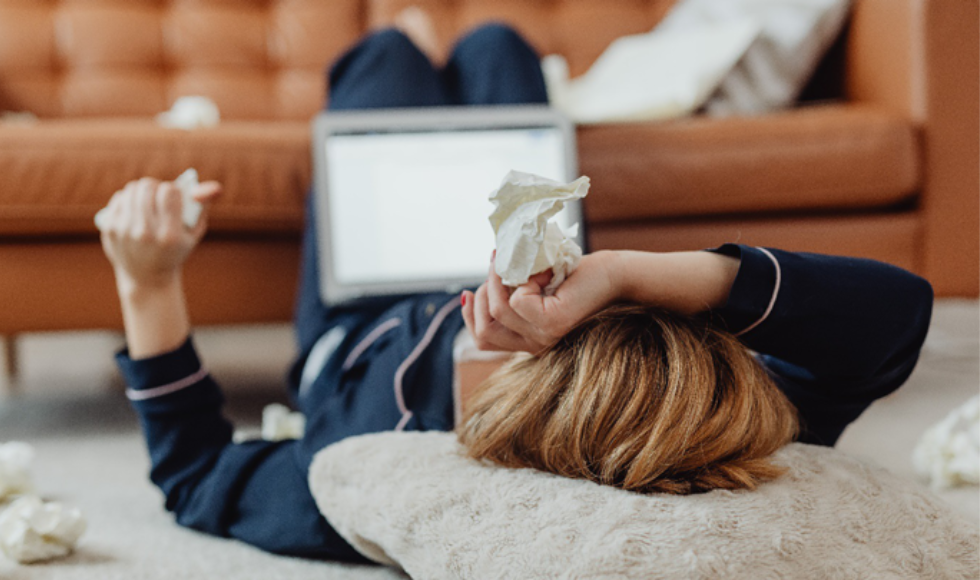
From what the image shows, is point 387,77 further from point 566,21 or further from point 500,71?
point 566,21

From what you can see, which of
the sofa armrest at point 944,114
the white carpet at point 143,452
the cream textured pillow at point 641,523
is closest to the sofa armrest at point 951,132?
the sofa armrest at point 944,114

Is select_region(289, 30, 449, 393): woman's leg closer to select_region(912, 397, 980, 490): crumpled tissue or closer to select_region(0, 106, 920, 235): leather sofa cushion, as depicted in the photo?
select_region(0, 106, 920, 235): leather sofa cushion

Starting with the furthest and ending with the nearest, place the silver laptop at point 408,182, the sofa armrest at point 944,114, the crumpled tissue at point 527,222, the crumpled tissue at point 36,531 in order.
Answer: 1. the sofa armrest at point 944,114
2. the silver laptop at point 408,182
3. the crumpled tissue at point 36,531
4. the crumpled tissue at point 527,222

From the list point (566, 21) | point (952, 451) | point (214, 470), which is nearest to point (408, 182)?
point (214, 470)

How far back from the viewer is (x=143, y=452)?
3.00 feet

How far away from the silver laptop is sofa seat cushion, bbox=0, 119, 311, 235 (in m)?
0.15

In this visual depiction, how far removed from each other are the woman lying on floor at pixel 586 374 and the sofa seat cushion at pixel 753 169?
0.40 m

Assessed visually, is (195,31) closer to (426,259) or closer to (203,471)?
(426,259)

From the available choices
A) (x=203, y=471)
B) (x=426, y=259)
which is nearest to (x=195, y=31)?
(x=426, y=259)

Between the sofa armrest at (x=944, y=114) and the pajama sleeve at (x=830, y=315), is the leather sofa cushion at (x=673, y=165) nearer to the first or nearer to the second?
the sofa armrest at (x=944, y=114)

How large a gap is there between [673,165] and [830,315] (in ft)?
1.91

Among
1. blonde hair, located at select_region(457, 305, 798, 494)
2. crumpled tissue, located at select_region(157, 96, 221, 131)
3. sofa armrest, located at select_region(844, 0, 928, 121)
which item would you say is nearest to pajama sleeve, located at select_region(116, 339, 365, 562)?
blonde hair, located at select_region(457, 305, 798, 494)

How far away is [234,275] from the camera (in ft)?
3.32

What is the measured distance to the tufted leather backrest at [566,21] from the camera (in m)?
1.58
